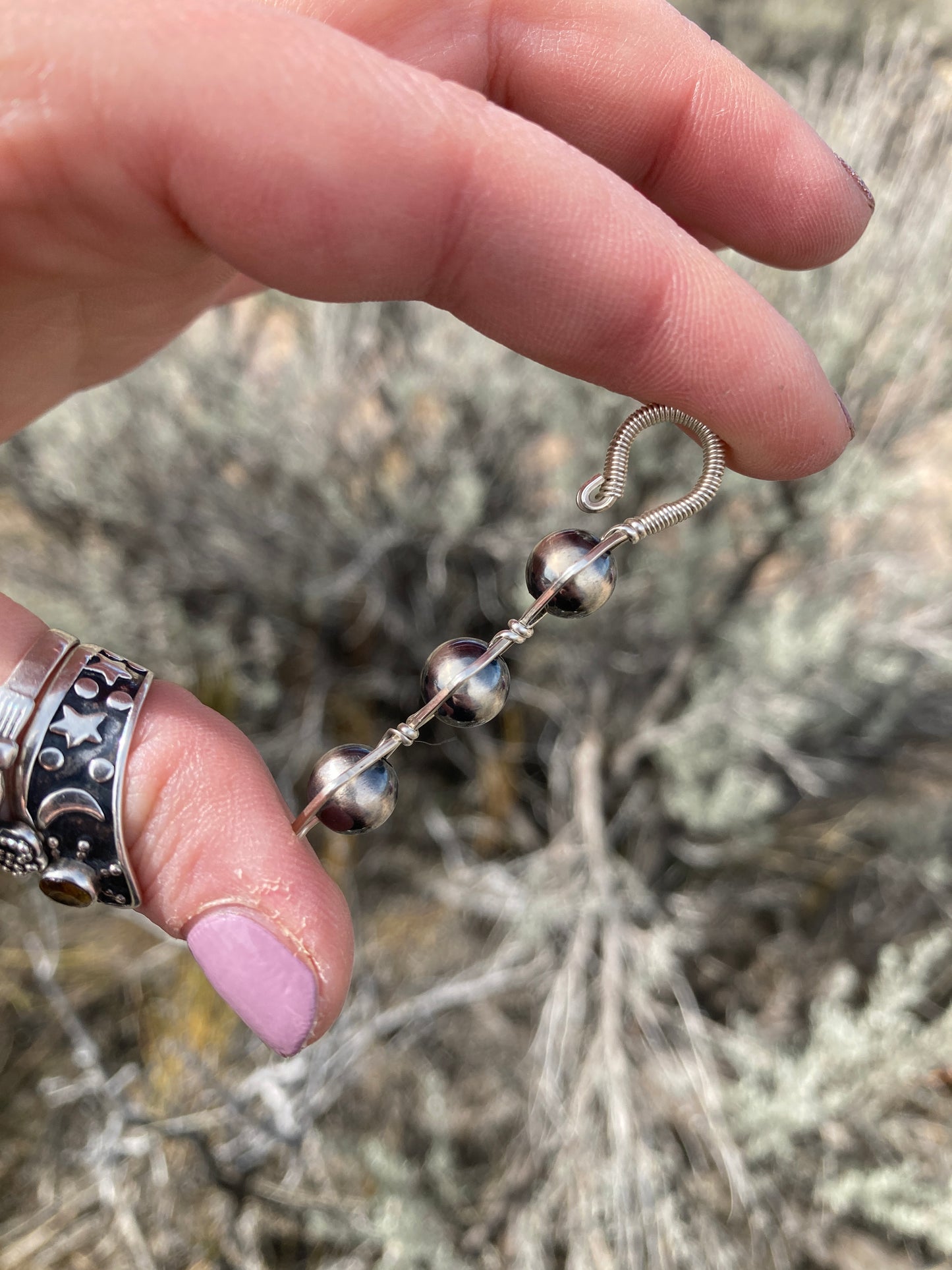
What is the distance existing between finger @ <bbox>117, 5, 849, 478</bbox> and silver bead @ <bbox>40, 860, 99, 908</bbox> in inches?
28.2

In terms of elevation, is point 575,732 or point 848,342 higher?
point 848,342

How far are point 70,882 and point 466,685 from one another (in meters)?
0.51

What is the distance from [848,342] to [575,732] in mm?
1217

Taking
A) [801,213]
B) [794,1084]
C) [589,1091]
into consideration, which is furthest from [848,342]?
[589,1091]

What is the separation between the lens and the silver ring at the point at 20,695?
0.91 meters

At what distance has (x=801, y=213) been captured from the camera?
4.32 ft

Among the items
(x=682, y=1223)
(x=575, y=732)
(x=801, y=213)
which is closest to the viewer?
(x=801, y=213)

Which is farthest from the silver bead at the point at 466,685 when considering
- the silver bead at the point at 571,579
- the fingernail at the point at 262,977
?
the fingernail at the point at 262,977

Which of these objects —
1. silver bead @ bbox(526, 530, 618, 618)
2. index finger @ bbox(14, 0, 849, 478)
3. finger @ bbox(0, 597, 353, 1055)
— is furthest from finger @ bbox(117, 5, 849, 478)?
finger @ bbox(0, 597, 353, 1055)

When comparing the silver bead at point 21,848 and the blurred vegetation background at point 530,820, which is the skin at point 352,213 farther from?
the blurred vegetation background at point 530,820

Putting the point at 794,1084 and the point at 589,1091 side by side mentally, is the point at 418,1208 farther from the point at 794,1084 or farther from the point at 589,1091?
the point at 794,1084

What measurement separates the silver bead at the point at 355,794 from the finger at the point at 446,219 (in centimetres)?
57

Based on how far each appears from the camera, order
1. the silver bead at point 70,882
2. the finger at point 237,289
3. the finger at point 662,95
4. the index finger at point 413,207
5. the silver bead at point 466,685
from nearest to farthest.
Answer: the index finger at point 413,207, the silver bead at point 70,882, the silver bead at point 466,685, the finger at point 662,95, the finger at point 237,289

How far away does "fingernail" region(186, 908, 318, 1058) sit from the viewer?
37.6 inches
